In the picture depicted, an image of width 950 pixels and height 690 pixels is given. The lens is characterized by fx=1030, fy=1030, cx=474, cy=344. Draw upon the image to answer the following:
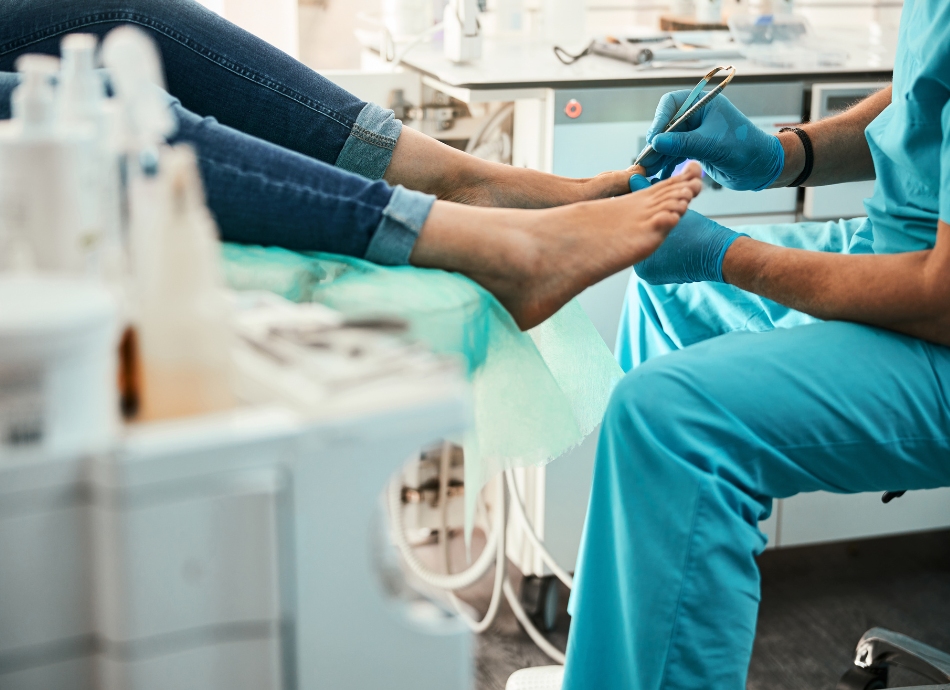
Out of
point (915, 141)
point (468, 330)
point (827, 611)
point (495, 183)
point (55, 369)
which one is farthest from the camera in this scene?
point (827, 611)

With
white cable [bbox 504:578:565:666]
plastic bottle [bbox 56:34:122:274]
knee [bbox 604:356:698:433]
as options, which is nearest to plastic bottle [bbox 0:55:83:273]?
plastic bottle [bbox 56:34:122:274]

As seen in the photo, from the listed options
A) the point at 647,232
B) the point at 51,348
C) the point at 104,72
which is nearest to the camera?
the point at 51,348

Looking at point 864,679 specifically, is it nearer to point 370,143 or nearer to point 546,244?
point 546,244

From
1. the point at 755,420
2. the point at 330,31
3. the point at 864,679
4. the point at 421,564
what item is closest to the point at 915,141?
the point at 755,420

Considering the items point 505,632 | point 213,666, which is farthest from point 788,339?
point 505,632

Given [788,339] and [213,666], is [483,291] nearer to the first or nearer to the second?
[788,339]

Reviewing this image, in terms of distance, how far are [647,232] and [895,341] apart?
29cm

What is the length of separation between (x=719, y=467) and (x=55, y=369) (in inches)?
25.9

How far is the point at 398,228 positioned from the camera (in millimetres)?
955

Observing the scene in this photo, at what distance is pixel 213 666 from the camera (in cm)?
62

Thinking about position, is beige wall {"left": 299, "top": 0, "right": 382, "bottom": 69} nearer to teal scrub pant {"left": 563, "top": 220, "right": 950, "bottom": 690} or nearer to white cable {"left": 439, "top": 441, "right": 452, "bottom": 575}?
white cable {"left": 439, "top": 441, "right": 452, "bottom": 575}

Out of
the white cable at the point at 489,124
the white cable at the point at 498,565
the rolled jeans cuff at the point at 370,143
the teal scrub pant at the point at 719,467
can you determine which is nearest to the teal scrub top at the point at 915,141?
the teal scrub pant at the point at 719,467

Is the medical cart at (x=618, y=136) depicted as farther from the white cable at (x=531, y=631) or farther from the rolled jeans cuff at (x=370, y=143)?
the rolled jeans cuff at (x=370, y=143)

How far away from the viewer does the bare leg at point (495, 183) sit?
1266 mm
